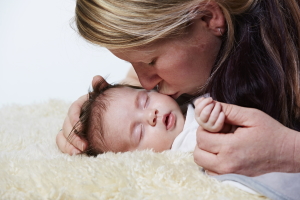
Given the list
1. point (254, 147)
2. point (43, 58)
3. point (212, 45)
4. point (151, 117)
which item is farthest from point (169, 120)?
point (43, 58)

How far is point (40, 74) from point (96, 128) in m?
1.72

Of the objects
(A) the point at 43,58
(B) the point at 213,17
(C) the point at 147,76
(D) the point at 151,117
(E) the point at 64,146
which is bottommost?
(A) the point at 43,58

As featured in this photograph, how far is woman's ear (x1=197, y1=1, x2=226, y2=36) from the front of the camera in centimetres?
147

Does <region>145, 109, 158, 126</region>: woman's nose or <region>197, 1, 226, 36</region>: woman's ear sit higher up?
<region>197, 1, 226, 36</region>: woman's ear

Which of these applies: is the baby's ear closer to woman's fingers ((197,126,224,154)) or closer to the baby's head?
the baby's head

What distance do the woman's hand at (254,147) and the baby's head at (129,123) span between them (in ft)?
1.05

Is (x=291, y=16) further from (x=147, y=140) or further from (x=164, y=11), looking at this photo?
(x=147, y=140)

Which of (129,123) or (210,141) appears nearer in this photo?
(210,141)

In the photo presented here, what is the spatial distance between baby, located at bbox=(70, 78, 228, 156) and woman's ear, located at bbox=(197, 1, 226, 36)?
0.29 meters

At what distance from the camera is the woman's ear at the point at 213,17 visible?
57.9 inches

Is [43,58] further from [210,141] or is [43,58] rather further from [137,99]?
[210,141]

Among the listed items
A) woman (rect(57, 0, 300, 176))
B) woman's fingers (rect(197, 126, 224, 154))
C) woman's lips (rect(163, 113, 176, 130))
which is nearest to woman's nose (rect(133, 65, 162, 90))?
woman (rect(57, 0, 300, 176))

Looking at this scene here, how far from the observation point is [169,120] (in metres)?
1.59

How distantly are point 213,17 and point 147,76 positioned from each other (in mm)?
288
